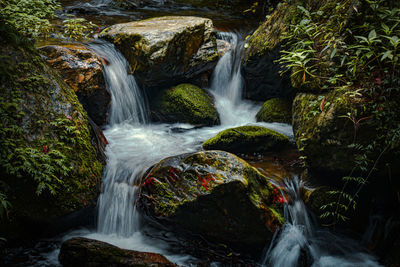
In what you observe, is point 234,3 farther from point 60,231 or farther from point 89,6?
point 60,231

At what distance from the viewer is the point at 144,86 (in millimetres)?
7094

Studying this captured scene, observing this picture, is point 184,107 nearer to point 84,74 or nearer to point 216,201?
point 84,74

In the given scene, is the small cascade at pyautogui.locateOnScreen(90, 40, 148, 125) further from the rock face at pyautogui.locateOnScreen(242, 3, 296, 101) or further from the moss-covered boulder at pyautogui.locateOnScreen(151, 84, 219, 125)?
the rock face at pyautogui.locateOnScreen(242, 3, 296, 101)

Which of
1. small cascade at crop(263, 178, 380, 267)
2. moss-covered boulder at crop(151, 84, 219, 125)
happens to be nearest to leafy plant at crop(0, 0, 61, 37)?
moss-covered boulder at crop(151, 84, 219, 125)

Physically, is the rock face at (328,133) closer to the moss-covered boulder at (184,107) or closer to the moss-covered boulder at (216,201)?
the moss-covered boulder at (216,201)

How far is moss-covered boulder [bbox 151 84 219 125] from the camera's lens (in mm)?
6883

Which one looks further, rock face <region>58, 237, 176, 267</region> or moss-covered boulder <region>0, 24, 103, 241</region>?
moss-covered boulder <region>0, 24, 103, 241</region>

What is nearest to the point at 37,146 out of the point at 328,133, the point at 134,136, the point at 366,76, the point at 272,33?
the point at 134,136

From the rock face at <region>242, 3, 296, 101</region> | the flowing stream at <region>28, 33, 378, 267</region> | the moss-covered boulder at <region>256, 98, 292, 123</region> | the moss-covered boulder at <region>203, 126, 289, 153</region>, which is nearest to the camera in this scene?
the flowing stream at <region>28, 33, 378, 267</region>

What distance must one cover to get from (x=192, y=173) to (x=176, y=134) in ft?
9.29

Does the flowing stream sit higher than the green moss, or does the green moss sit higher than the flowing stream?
the green moss

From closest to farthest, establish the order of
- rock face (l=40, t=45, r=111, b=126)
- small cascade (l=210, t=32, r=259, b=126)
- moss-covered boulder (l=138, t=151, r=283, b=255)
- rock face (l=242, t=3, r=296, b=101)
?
1. moss-covered boulder (l=138, t=151, r=283, b=255)
2. rock face (l=40, t=45, r=111, b=126)
3. rock face (l=242, t=3, r=296, b=101)
4. small cascade (l=210, t=32, r=259, b=126)

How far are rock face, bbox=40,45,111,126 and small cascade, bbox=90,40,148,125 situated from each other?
0.93 feet

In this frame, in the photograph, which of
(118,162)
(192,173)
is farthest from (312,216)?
(118,162)
